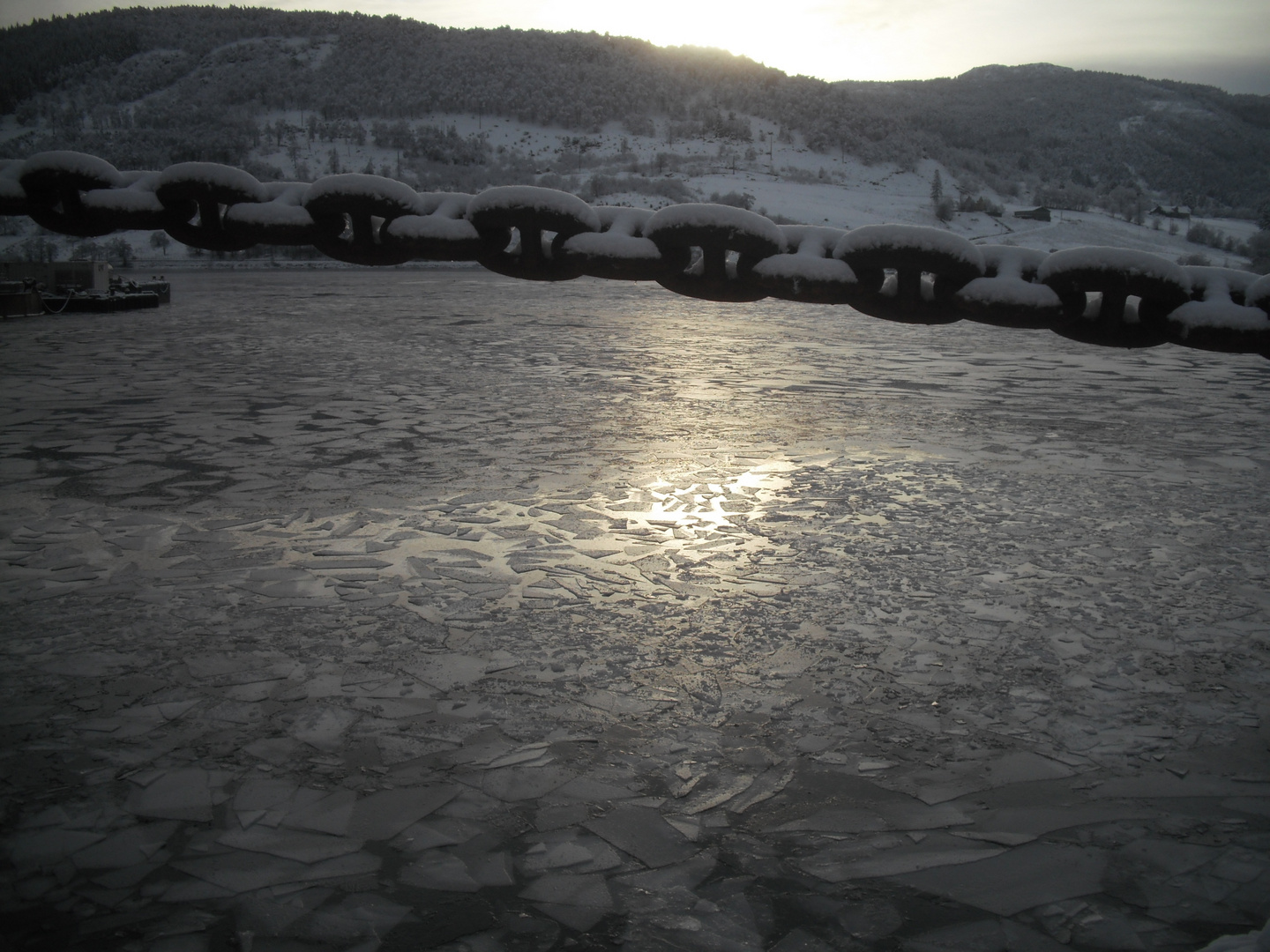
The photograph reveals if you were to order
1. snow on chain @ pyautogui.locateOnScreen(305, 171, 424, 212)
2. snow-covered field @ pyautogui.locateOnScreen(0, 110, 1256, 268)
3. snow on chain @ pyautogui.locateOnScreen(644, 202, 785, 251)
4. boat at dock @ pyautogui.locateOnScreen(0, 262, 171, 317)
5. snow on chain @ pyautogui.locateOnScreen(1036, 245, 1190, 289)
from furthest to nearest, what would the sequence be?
snow-covered field @ pyautogui.locateOnScreen(0, 110, 1256, 268) < boat at dock @ pyautogui.locateOnScreen(0, 262, 171, 317) < snow on chain @ pyautogui.locateOnScreen(305, 171, 424, 212) < snow on chain @ pyautogui.locateOnScreen(644, 202, 785, 251) < snow on chain @ pyautogui.locateOnScreen(1036, 245, 1190, 289)

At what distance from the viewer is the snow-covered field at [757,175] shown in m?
33.7

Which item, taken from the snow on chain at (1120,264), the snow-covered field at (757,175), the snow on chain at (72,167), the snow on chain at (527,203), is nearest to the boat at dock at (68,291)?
the snow on chain at (72,167)

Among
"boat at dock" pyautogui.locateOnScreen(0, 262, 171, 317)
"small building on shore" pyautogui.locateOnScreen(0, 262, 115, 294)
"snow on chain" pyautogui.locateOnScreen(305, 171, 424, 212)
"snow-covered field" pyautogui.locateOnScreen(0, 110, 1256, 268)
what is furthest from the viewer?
"snow-covered field" pyautogui.locateOnScreen(0, 110, 1256, 268)

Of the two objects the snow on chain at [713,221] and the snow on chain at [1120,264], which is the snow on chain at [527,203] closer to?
the snow on chain at [713,221]

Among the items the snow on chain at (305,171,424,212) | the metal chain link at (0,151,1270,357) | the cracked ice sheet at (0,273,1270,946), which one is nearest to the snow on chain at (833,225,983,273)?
the metal chain link at (0,151,1270,357)

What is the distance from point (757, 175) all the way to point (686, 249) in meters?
59.9

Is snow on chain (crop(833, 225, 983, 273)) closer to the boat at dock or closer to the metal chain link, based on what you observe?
the metal chain link

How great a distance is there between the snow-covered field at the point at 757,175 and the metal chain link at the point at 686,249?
84.9 ft

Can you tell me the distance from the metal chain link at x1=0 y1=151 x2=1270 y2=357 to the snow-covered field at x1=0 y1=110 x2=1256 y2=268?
25874 millimetres

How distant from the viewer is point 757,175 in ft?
192

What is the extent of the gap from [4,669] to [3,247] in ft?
147

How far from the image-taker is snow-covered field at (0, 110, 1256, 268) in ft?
110

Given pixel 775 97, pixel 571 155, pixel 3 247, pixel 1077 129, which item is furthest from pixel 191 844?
pixel 775 97

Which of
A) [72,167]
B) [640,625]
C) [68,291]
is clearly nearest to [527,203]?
[72,167]
